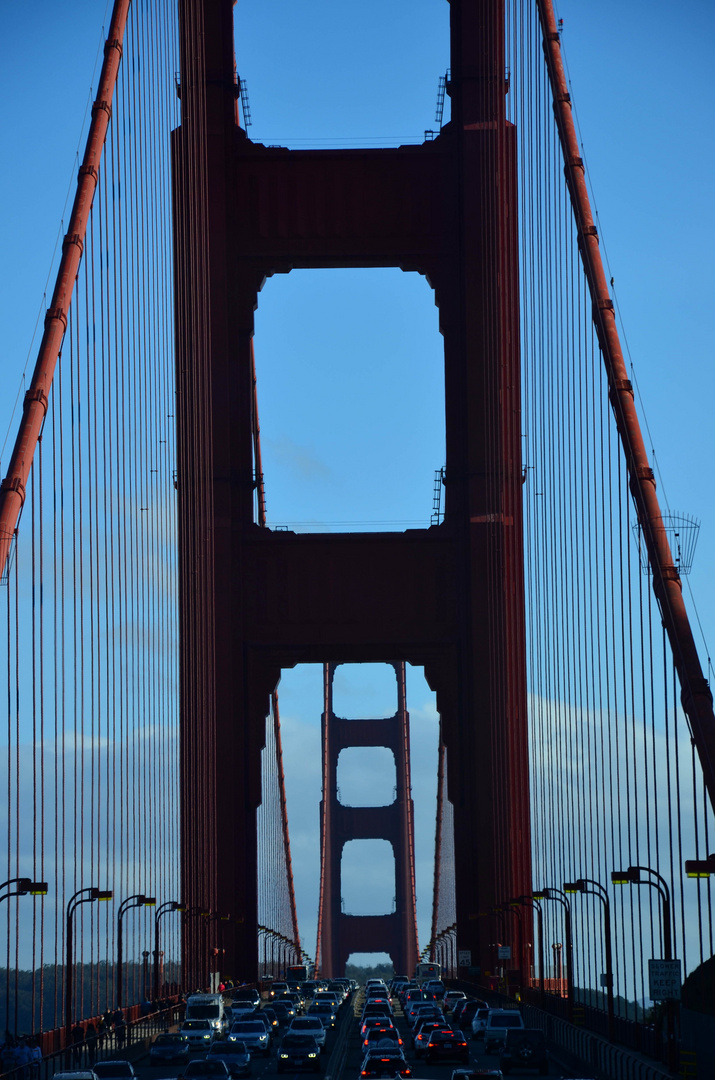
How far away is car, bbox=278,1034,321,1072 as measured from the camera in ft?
105

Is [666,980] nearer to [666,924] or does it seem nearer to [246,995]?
[666,924]

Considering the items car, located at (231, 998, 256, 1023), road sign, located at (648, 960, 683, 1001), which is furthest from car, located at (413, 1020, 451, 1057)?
road sign, located at (648, 960, 683, 1001)

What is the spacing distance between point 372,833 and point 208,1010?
85642 millimetres

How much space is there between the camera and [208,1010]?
40156 mm

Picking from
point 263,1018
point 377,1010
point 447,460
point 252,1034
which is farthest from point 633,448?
point 447,460

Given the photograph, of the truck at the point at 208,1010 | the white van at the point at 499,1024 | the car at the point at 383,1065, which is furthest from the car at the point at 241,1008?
the car at the point at 383,1065

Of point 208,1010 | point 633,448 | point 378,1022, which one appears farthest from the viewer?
point 208,1010

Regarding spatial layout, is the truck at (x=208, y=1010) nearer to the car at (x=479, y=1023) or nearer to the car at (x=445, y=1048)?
the car at (x=479, y=1023)

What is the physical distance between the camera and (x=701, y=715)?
908 inches

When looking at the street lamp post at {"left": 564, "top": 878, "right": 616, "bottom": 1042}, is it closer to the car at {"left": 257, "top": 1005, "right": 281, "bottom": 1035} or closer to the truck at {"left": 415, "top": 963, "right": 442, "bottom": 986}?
the car at {"left": 257, "top": 1005, "right": 281, "bottom": 1035}

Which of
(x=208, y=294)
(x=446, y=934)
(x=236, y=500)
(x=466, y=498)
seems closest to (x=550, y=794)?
(x=466, y=498)

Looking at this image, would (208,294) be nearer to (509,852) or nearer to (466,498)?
(466,498)

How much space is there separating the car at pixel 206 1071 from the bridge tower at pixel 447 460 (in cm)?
2019

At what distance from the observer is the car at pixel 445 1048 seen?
3338 centimetres
